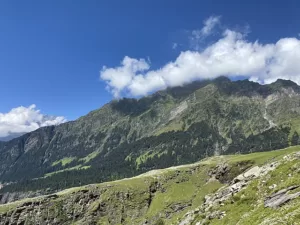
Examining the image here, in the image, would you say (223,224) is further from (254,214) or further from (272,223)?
(272,223)

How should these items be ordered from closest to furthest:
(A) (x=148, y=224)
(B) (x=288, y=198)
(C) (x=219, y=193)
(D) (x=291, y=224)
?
(D) (x=291, y=224) → (B) (x=288, y=198) → (C) (x=219, y=193) → (A) (x=148, y=224)

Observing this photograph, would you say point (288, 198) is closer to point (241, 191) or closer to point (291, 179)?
point (291, 179)

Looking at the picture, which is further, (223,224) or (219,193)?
(219,193)

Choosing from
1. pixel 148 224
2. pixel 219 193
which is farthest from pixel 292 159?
pixel 148 224

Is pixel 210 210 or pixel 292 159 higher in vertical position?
pixel 292 159

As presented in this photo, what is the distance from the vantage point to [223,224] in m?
40.9

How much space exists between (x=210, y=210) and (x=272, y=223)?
23.1 m

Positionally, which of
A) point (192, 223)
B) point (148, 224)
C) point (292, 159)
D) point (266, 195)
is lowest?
point (148, 224)

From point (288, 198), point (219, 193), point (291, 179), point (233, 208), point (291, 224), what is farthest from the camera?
point (219, 193)

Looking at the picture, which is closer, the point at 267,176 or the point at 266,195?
the point at 266,195

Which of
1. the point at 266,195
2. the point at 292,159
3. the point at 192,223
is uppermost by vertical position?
the point at 292,159

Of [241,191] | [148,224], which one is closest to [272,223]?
[241,191]

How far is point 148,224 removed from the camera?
199 m

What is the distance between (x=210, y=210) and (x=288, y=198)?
17596 millimetres
